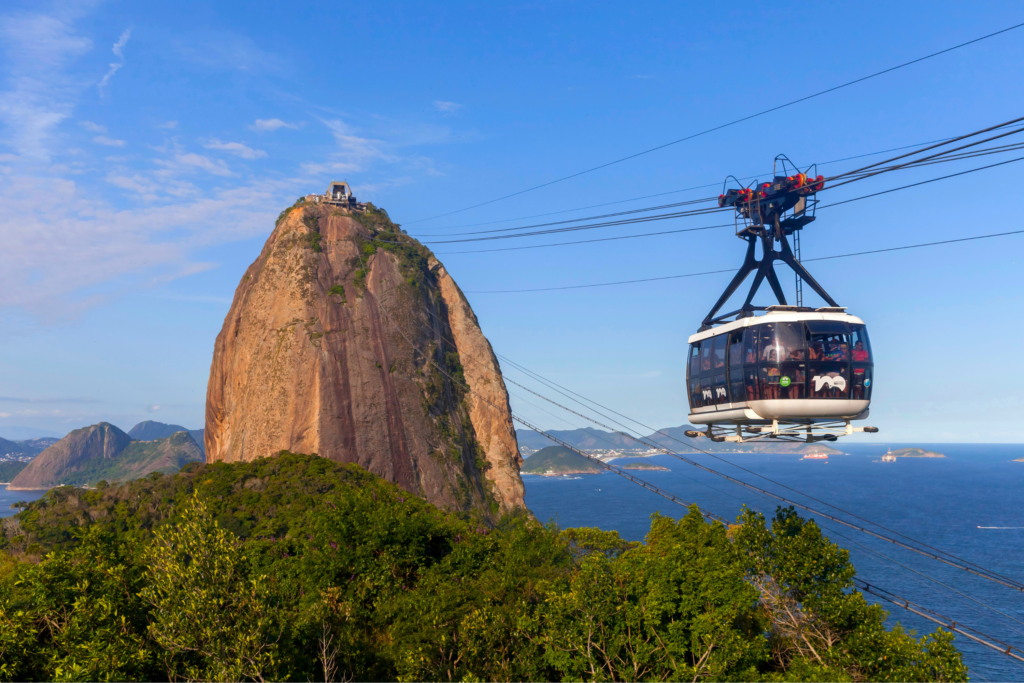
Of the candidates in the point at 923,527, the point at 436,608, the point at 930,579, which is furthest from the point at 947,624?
the point at 923,527

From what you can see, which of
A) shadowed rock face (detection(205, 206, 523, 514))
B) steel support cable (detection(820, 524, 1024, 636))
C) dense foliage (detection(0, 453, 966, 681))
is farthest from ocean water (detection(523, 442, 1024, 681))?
shadowed rock face (detection(205, 206, 523, 514))

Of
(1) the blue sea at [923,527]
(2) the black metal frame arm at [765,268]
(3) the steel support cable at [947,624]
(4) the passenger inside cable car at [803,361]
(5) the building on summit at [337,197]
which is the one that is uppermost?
(5) the building on summit at [337,197]

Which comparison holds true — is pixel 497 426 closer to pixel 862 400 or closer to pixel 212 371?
pixel 212 371

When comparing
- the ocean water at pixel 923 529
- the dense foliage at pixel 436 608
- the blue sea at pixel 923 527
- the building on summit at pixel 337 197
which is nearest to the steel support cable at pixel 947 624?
the dense foliage at pixel 436 608

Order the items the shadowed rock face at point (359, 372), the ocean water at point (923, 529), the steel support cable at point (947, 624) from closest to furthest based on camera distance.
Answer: the steel support cable at point (947, 624)
the shadowed rock face at point (359, 372)
the ocean water at point (923, 529)

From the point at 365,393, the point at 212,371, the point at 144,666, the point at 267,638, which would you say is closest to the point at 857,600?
the point at 267,638

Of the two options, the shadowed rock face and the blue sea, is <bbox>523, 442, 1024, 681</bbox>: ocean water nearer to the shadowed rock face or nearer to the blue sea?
the blue sea

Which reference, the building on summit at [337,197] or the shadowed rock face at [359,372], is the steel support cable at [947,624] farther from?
the building on summit at [337,197]
